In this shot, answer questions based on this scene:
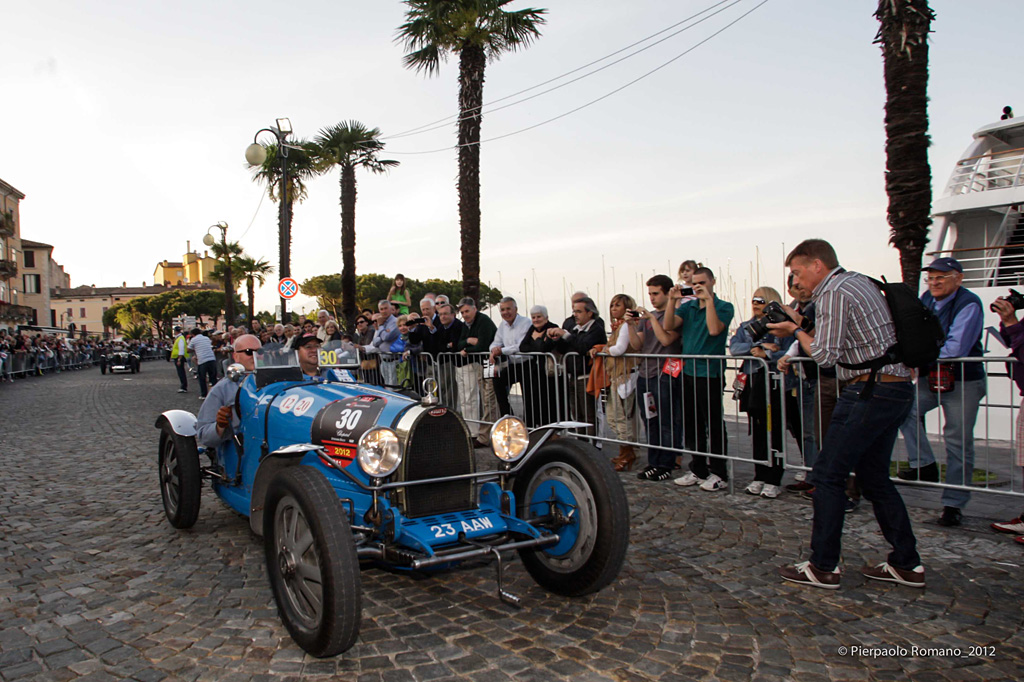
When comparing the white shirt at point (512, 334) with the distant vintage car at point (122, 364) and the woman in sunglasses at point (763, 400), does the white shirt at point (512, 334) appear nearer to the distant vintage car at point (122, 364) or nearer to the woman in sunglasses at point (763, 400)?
the woman in sunglasses at point (763, 400)

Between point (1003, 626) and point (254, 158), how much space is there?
16.7 m

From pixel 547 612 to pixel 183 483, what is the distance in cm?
290

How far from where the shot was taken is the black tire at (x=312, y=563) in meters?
2.76

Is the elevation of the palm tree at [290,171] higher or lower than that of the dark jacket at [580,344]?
higher

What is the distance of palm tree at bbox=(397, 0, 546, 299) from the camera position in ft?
43.9

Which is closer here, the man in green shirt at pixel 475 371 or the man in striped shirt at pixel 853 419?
the man in striped shirt at pixel 853 419

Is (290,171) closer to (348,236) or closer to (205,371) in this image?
(348,236)

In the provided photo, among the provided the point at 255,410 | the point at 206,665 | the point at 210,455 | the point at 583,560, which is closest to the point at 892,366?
the point at 583,560

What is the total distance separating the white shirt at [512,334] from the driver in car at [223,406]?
131 inches

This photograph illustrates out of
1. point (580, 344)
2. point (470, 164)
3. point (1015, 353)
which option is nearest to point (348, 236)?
Result: point (470, 164)

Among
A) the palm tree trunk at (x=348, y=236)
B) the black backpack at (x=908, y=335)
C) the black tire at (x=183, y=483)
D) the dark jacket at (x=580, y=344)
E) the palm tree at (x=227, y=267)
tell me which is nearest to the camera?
the black backpack at (x=908, y=335)

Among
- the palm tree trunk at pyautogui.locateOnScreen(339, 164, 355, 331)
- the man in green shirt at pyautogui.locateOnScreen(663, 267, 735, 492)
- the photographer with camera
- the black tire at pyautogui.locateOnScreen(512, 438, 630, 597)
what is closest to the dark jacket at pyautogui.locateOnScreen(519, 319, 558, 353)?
the man in green shirt at pyautogui.locateOnScreen(663, 267, 735, 492)

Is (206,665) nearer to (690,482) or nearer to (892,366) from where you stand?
(892,366)

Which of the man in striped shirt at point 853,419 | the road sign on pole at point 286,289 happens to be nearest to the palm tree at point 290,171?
the road sign on pole at point 286,289
